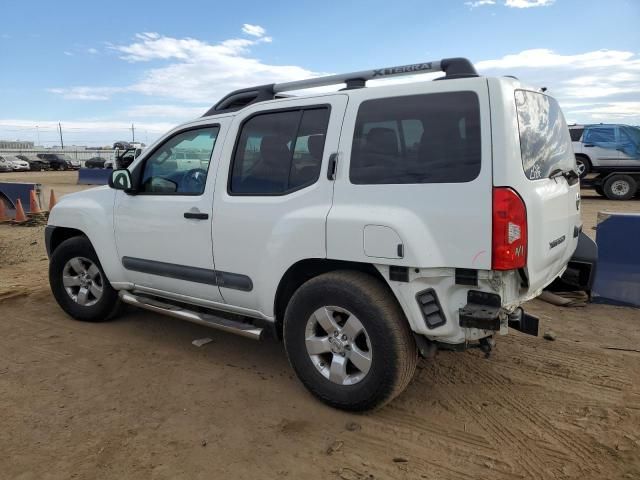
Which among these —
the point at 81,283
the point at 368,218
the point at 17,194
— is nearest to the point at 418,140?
the point at 368,218

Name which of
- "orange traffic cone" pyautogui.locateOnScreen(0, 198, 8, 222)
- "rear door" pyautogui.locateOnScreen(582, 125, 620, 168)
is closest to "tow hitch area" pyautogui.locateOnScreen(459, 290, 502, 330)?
"orange traffic cone" pyautogui.locateOnScreen(0, 198, 8, 222)

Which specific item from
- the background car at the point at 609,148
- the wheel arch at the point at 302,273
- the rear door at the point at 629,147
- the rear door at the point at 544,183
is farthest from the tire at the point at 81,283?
the rear door at the point at 629,147

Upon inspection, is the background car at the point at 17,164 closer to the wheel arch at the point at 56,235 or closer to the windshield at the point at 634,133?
the wheel arch at the point at 56,235

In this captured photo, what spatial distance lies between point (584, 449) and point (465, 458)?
67cm

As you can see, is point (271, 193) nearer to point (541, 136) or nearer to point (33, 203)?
point (541, 136)

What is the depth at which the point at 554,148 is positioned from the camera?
3.26 metres

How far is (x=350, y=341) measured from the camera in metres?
3.07

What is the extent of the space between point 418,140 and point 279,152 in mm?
1024

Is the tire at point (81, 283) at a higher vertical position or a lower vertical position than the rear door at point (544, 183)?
lower

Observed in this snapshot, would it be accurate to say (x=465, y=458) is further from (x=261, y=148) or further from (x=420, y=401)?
(x=261, y=148)

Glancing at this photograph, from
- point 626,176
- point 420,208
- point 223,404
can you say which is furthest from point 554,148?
point 626,176

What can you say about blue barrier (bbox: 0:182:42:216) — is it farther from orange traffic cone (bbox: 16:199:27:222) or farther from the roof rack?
the roof rack

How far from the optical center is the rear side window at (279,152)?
3.28 metres

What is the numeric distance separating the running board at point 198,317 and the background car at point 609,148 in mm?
13249
